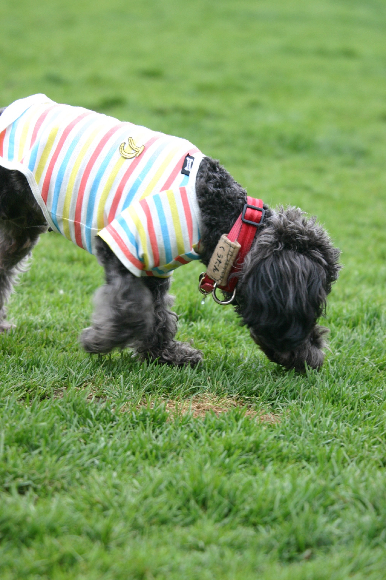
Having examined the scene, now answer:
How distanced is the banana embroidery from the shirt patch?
0.27 meters

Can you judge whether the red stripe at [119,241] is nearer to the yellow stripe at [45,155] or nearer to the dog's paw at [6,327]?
the yellow stripe at [45,155]

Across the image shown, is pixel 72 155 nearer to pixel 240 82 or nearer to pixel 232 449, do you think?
pixel 232 449

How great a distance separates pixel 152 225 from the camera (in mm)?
3402

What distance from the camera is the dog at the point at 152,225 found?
11.3 ft

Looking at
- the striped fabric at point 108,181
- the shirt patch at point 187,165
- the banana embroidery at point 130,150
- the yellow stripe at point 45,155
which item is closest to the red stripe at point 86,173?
the striped fabric at point 108,181

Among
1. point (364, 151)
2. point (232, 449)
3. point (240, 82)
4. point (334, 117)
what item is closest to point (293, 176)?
point (364, 151)

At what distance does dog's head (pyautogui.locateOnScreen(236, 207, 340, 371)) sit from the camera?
135 inches

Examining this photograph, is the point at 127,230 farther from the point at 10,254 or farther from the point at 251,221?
the point at 10,254

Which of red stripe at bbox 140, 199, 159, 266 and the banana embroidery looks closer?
red stripe at bbox 140, 199, 159, 266

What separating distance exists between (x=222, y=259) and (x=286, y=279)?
384mm

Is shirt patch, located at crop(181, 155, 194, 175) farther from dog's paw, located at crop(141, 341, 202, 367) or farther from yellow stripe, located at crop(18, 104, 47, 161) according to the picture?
dog's paw, located at crop(141, 341, 202, 367)

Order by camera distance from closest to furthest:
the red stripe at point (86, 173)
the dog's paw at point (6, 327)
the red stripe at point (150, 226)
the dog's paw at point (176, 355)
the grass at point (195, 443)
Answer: the grass at point (195, 443) < the red stripe at point (150, 226) < the red stripe at point (86, 173) < the dog's paw at point (176, 355) < the dog's paw at point (6, 327)

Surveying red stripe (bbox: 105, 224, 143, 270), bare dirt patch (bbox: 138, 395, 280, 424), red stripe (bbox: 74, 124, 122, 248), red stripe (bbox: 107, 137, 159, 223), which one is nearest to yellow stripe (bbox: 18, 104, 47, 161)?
red stripe (bbox: 74, 124, 122, 248)

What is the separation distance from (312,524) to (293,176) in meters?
6.77
